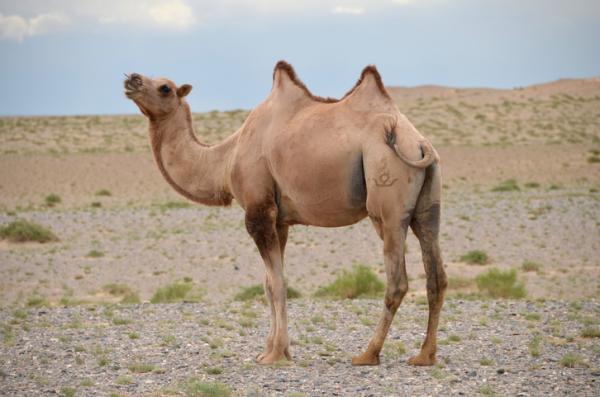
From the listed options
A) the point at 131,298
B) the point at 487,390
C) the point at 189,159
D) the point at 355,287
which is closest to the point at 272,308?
the point at 189,159

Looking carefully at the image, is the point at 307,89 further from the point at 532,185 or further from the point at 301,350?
the point at 532,185

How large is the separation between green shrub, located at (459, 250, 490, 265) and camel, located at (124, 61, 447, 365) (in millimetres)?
13121

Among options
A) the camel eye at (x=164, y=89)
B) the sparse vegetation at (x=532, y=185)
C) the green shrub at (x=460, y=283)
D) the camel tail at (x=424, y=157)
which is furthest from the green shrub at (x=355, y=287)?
the sparse vegetation at (x=532, y=185)

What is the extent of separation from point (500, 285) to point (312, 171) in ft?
32.3

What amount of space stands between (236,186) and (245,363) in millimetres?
1928

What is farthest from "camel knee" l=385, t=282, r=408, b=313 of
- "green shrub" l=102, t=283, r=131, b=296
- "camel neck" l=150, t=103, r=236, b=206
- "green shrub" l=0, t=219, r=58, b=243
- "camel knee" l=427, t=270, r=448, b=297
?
"green shrub" l=0, t=219, r=58, b=243

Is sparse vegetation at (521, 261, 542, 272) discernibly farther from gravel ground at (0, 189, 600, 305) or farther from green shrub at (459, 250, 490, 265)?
green shrub at (459, 250, 490, 265)

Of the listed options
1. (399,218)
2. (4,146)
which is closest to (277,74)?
(399,218)

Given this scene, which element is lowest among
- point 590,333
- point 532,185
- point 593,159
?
point 532,185

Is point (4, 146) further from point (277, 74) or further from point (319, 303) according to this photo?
point (277, 74)

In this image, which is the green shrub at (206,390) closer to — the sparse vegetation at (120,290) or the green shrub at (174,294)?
the green shrub at (174,294)

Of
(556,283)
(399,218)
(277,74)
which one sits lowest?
(556,283)

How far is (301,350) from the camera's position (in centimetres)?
1080

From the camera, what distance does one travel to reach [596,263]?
22500 mm
